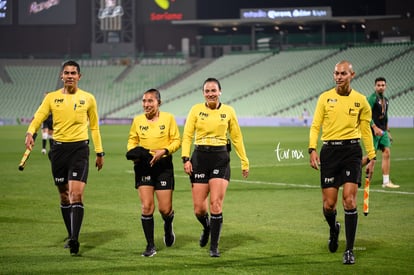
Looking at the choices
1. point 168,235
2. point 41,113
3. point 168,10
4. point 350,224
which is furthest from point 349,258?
point 168,10

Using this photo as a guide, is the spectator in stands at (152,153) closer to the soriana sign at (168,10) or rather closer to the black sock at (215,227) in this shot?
the black sock at (215,227)

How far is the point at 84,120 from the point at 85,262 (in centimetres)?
216

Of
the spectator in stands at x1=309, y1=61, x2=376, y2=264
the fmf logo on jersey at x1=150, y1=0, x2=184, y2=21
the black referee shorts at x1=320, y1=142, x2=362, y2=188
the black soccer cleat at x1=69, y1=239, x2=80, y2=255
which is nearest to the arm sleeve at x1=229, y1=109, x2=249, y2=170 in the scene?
the spectator in stands at x1=309, y1=61, x2=376, y2=264

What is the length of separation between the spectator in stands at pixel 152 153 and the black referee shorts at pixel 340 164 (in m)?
2.01

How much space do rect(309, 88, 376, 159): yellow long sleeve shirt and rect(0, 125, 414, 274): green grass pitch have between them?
160cm

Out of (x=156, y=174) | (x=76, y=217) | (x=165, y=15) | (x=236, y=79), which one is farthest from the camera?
(x=165, y=15)

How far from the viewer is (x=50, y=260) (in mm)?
11266

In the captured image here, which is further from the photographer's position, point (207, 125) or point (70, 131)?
point (70, 131)

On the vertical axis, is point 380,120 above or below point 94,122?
below

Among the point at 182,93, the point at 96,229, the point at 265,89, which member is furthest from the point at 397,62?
the point at 96,229

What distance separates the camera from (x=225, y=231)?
14.0 m

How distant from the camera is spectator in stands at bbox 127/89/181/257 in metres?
11.8

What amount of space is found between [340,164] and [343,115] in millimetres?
643

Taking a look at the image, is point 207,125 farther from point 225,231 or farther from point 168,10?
point 168,10
